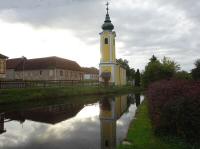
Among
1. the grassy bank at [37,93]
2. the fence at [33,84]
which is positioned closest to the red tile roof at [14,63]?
the fence at [33,84]

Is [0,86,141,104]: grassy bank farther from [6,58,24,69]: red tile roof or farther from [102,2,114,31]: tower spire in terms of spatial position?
[6,58,24,69]: red tile roof

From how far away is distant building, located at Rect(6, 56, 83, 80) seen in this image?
53312 millimetres

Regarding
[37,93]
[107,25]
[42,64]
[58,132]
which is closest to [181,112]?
[58,132]

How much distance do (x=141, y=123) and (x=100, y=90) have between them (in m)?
27.0

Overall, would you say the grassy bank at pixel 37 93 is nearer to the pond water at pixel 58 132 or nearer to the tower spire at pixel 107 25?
the pond water at pixel 58 132

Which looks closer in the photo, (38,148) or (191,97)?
(191,97)

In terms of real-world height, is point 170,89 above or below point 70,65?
below

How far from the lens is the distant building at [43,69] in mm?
53312

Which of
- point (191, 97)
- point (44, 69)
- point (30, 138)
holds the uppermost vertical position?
point (44, 69)

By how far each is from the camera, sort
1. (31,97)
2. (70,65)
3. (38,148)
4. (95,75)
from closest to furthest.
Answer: (38,148) → (31,97) → (70,65) → (95,75)

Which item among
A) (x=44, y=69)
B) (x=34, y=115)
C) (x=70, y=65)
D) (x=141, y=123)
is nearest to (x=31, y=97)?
(x=34, y=115)

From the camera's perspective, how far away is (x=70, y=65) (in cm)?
6044

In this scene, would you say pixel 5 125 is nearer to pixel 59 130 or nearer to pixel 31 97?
pixel 59 130

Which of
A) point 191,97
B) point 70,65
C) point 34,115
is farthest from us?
point 70,65
